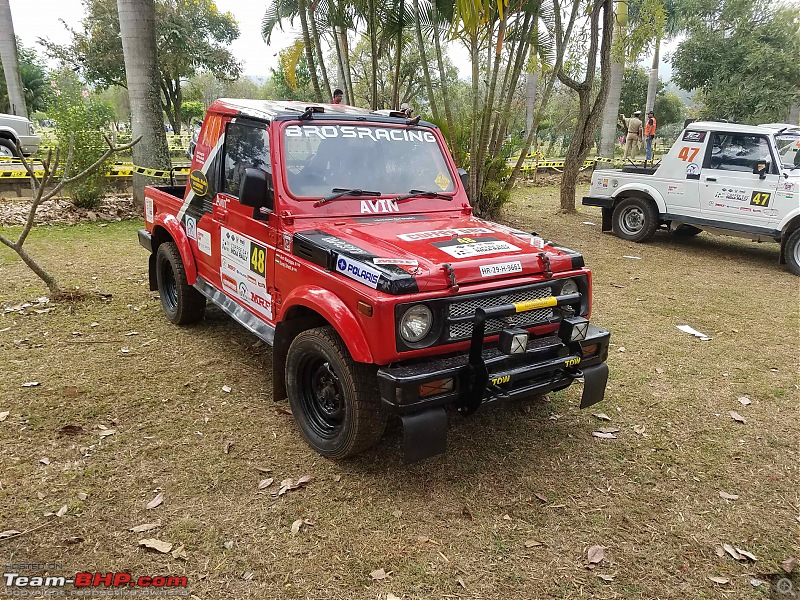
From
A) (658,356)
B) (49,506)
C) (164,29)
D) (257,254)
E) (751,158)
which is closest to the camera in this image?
(49,506)

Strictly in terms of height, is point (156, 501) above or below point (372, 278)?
below

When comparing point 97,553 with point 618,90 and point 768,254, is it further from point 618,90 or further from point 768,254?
point 618,90

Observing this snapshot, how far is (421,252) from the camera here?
3293mm

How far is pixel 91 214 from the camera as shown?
10.3 metres

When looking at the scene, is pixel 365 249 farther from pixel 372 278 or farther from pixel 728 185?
pixel 728 185

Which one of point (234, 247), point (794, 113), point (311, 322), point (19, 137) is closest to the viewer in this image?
point (311, 322)

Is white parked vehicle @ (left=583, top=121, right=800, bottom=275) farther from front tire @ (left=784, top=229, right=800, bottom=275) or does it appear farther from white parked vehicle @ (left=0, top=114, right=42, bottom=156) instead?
white parked vehicle @ (left=0, top=114, right=42, bottom=156)

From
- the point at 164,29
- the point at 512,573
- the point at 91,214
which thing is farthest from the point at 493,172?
the point at 164,29

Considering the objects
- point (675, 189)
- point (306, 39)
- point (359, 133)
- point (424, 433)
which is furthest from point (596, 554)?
Result: point (306, 39)

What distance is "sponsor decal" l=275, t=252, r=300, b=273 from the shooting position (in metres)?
3.56

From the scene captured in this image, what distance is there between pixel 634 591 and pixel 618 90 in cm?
1926

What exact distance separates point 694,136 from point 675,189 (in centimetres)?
86

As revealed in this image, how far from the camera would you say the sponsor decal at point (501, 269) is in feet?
10.5

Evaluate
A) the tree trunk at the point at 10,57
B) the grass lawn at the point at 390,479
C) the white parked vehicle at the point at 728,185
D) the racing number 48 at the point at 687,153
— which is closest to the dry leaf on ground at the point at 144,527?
the grass lawn at the point at 390,479
